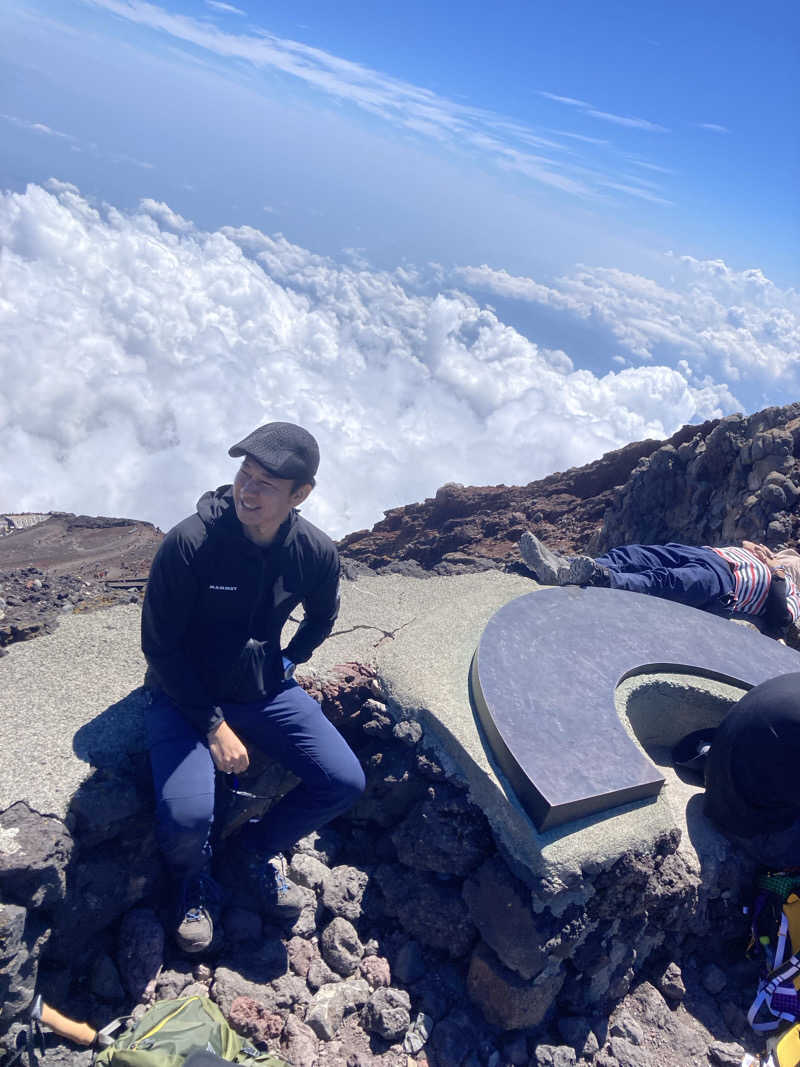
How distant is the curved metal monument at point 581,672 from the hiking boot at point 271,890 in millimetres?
1532

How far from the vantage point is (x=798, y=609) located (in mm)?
7164

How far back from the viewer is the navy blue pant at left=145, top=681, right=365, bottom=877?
3.69 meters

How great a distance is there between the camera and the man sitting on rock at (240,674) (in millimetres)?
3672

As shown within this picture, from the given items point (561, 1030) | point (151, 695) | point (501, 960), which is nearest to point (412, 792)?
point (501, 960)

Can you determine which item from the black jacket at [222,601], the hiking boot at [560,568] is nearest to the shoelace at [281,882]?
the black jacket at [222,601]

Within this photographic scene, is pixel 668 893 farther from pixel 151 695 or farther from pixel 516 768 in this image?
pixel 151 695

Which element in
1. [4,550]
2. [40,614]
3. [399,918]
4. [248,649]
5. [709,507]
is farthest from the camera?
[4,550]

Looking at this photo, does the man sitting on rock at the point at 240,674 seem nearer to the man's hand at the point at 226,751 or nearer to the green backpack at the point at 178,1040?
the man's hand at the point at 226,751

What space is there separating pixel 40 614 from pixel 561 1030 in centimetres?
475

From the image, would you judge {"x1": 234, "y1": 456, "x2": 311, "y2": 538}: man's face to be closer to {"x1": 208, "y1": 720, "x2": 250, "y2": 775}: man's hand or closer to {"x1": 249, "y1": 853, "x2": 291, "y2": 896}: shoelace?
{"x1": 208, "y1": 720, "x2": 250, "y2": 775}: man's hand

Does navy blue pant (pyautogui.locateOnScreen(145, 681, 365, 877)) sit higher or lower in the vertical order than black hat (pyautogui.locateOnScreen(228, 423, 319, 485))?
lower

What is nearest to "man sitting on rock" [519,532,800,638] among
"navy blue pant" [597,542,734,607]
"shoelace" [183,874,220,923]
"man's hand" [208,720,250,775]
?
"navy blue pant" [597,542,734,607]

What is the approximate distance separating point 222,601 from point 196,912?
1.74 meters

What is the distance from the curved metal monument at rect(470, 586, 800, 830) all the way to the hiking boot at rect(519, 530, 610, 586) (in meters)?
0.17
